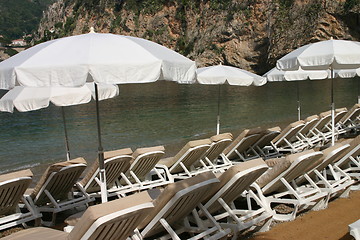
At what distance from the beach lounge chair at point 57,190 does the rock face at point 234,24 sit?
28649 millimetres

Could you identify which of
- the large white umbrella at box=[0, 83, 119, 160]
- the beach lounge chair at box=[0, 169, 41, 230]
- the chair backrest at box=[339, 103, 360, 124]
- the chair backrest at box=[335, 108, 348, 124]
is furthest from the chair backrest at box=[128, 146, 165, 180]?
the chair backrest at box=[339, 103, 360, 124]

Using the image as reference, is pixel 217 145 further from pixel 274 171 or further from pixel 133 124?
pixel 133 124

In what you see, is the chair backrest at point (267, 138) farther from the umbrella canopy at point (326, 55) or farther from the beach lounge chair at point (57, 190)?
the beach lounge chair at point (57, 190)

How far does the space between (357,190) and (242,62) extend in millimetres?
44978

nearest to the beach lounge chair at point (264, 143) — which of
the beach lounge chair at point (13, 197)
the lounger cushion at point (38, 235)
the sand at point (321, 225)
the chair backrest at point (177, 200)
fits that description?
the sand at point (321, 225)

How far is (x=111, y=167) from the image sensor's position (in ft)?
16.5

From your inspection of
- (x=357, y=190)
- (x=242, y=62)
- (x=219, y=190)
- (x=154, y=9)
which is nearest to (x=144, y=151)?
(x=219, y=190)

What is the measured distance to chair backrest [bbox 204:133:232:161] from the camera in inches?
254

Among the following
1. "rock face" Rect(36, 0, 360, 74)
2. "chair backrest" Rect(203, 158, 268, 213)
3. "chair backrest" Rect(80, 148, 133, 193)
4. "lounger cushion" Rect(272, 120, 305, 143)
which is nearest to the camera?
"chair backrest" Rect(203, 158, 268, 213)

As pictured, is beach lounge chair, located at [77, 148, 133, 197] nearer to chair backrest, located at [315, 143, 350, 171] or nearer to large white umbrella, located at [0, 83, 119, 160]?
large white umbrella, located at [0, 83, 119, 160]

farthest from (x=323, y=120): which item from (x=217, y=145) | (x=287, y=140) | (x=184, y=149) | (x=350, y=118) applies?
(x=184, y=149)

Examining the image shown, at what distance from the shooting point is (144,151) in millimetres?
5453

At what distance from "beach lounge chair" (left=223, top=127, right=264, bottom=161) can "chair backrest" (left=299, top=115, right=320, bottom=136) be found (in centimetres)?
167

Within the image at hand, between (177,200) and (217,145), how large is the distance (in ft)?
11.6
